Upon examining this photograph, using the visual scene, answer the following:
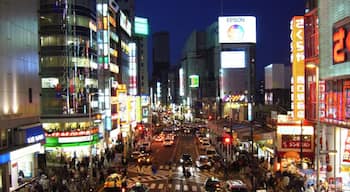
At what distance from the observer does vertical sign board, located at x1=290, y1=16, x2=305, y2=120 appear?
36.8 metres

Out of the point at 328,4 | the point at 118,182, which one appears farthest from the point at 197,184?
the point at 328,4

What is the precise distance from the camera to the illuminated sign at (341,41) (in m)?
26.3

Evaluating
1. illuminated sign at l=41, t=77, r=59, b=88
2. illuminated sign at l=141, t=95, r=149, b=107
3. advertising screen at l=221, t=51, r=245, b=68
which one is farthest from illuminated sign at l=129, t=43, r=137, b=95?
illuminated sign at l=41, t=77, r=59, b=88

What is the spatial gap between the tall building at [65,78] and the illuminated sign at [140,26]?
73.4 meters

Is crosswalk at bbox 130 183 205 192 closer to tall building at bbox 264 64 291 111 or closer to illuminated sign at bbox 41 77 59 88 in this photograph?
illuminated sign at bbox 41 77 59 88

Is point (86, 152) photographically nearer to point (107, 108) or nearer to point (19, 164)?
point (107, 108)

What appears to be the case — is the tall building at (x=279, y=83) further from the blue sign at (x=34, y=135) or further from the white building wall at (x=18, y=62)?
the blue sign at (x=34, y=135)

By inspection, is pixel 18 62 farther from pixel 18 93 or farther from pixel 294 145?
pixel 294 145

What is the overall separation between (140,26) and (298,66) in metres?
99.3

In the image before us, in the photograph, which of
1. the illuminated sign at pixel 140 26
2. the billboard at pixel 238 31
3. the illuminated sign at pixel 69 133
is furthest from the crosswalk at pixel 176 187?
the illuminated sign at pixel 140 26

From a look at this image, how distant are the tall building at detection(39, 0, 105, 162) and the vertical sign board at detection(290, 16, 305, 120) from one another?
26.5m

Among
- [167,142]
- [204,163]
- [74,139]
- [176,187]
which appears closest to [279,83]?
[167,142]

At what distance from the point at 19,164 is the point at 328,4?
23.3 metres

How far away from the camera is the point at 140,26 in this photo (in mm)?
133125
